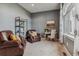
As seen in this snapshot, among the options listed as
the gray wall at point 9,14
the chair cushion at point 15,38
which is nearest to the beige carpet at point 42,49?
the chair cushion at point 15,38

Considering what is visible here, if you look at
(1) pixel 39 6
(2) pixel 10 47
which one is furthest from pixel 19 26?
(1) pixel 39 6

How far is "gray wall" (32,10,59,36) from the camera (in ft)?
7.93

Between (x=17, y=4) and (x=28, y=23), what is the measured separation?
0.46m

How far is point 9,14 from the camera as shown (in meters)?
2.39

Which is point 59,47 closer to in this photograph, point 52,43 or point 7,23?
point 52,43

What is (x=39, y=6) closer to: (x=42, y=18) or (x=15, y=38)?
(x=42, y=18)

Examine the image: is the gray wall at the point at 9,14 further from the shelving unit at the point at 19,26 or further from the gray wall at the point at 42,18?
the gray wall at the point at 42,18

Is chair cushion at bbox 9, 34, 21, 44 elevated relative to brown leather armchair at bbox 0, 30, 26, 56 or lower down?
elevated

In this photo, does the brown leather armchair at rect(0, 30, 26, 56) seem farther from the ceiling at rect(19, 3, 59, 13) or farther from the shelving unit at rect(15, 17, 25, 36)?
the ceiling at rect(19, 3, 59, 13)

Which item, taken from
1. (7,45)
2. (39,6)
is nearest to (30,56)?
(7,45)

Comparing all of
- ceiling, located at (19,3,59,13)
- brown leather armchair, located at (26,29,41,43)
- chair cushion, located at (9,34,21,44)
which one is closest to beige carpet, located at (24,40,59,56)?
brown leather armchair, located at (26,29,41,43)

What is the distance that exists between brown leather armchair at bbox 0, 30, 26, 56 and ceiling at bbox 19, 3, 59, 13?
0.64 meters

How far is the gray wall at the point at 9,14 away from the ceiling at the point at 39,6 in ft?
0.41

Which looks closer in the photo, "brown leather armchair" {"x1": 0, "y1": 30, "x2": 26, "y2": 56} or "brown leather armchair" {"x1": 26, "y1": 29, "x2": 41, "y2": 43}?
"brown leather armchair" {"x1": 0, "y1": 30, "x2": 26, "y2": 56}
